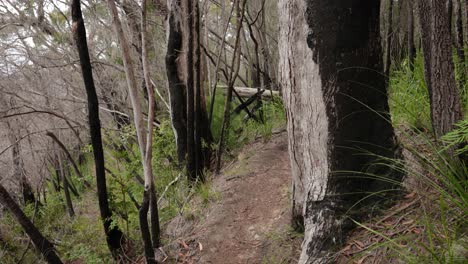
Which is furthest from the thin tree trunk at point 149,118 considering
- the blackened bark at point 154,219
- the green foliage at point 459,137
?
the green foliage at point 459,137

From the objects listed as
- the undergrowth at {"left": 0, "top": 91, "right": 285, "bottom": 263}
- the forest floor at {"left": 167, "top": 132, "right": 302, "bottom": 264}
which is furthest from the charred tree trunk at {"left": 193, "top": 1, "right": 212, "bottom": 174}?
the forest floor at {"left": 167, "top": 132, "right": 302, "bottom": 264}

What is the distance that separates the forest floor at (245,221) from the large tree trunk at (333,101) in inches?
26.2

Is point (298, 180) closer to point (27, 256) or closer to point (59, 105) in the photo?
point (27, 256)

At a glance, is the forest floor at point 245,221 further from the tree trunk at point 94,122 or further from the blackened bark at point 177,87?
the blackened bark at point 177,87

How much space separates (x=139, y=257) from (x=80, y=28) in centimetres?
303

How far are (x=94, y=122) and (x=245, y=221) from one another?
2.14 m

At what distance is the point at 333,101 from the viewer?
2521mm

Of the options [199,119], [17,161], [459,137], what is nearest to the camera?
[459,137]

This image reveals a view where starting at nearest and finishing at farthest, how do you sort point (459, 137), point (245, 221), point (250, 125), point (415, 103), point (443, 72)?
point (459, 137)
point (443, 72)
point (415, 103)
point (245, 221)
point (250, 125)

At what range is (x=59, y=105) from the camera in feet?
29.3

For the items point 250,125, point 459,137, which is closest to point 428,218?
point 459,137

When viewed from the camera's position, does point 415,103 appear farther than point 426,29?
Yes

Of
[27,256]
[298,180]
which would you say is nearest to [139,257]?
[298,180]

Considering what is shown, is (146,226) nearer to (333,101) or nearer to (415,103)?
(333,101)
